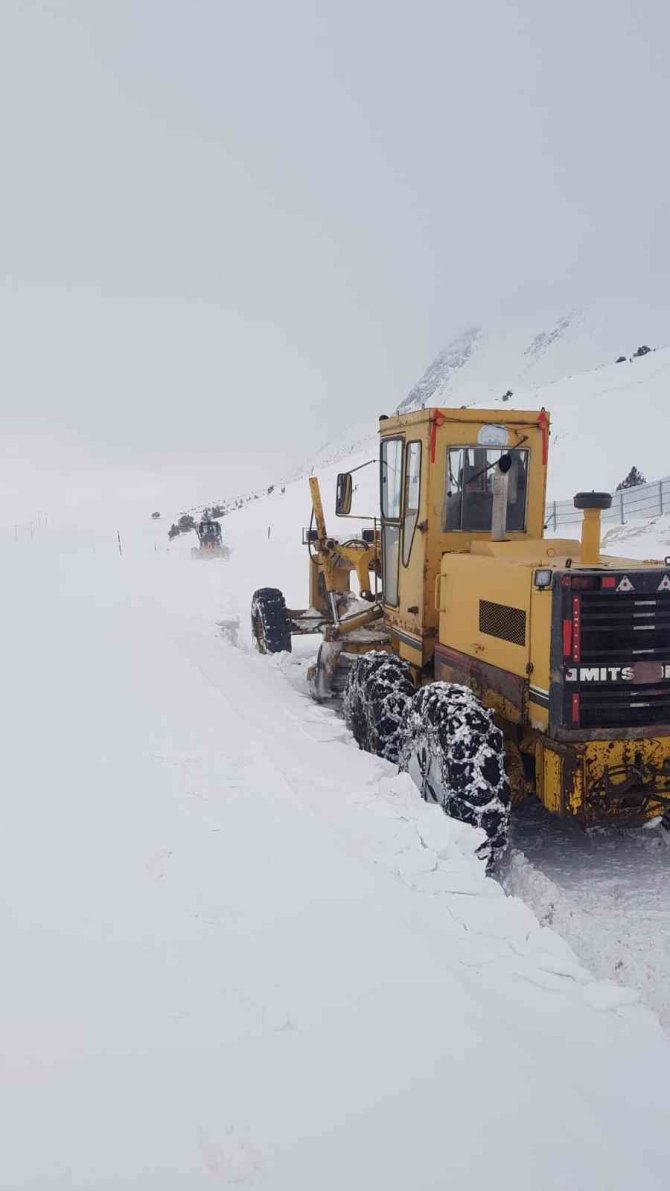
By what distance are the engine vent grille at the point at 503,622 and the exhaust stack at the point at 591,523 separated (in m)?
0.54

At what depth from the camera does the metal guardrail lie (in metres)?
20.2

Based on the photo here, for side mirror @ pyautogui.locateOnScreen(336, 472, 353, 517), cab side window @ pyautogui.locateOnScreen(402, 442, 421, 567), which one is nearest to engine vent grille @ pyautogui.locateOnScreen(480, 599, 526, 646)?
cab side window @ pyautogui.locateOnScreen(402, 442, 421, 567)

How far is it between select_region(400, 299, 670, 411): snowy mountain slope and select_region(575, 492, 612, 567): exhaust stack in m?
58.4

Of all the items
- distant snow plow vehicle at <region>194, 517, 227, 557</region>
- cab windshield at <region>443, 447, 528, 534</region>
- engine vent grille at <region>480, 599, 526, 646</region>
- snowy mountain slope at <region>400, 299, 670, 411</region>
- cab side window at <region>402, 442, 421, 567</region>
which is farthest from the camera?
snowy mountain slope at <region>400, 299, 670, 411</region>

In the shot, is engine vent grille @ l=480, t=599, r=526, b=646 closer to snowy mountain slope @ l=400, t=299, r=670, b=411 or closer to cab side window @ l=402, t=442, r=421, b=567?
cab side window @ l=402, t=442, r=421, b=567

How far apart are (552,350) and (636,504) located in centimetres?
8194

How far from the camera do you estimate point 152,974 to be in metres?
3.19

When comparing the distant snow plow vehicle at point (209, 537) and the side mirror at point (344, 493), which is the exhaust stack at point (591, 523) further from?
the distant snow plow vehicle at point (209, 537)

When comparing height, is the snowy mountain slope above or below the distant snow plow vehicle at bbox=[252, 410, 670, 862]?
above

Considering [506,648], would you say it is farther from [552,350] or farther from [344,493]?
[552,350]

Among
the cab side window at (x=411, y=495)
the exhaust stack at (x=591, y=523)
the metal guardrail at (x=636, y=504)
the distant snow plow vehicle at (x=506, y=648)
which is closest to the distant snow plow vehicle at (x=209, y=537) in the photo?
the metal guardrail at (x=636, y=504)

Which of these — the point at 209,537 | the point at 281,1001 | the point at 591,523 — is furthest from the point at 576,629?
the point at 209,537

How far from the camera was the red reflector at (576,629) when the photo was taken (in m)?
4.68

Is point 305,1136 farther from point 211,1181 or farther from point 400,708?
point 400,708
